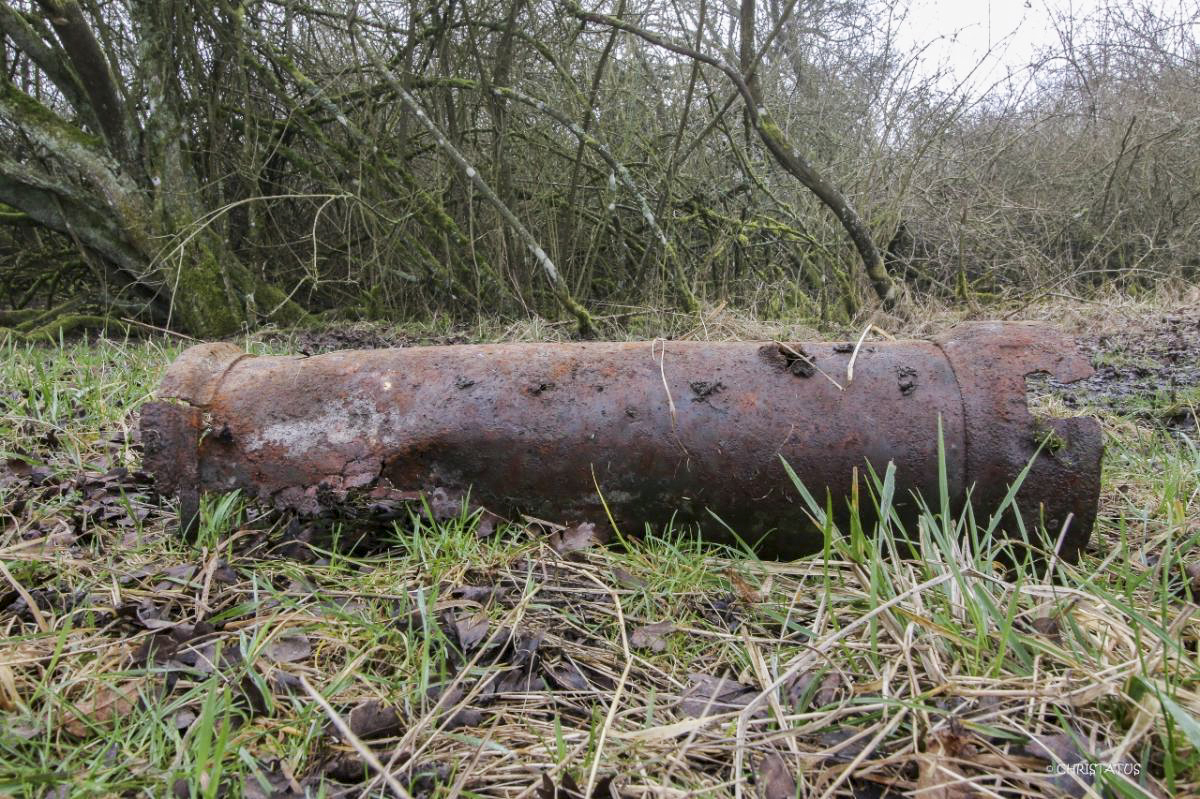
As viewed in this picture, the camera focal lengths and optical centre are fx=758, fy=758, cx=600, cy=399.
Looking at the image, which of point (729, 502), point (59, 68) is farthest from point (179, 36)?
point (729, 502)

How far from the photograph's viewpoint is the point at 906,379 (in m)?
1.89

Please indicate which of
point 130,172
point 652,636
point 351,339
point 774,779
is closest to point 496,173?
point 351,339

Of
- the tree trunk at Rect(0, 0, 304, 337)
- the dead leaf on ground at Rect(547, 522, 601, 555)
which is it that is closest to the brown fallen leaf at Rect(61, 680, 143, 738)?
the dead leaf on ground at Rect(547, 522, 601, 555)

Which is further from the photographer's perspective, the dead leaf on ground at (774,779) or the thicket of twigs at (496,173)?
the thicket of twigs at (496,173)

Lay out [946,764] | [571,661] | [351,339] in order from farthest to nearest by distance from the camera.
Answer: [351,339], [571,661], [946,764]

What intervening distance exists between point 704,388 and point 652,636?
0.64m

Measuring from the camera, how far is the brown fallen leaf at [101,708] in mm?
1289

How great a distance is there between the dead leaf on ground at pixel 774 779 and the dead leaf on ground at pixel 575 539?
2.69 feet

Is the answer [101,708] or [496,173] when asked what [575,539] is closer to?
[101,708]

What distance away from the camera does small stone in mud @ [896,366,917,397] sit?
1872mm

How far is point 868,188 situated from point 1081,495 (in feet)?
18.0

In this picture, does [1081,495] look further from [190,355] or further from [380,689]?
[190,355]

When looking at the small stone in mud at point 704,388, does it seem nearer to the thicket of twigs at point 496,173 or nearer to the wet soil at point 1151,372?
the wet soil at point 1151,372

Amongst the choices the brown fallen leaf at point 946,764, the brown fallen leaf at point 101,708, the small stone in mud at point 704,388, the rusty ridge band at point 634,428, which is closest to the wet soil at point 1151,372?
the rusty ridge band at point 634,428
